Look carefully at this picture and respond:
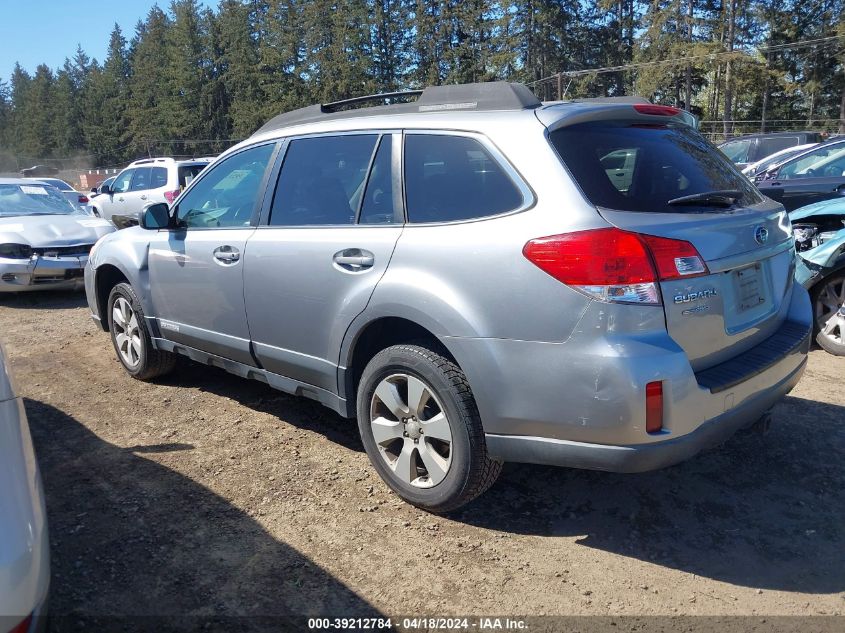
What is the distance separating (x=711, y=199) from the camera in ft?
9.72

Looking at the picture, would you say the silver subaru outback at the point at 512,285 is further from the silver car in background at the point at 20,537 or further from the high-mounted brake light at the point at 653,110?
the silver car in background at the point at 20,537

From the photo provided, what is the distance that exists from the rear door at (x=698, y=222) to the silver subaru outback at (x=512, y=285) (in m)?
0.01

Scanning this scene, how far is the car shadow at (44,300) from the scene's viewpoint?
Answer: 8.56 meters

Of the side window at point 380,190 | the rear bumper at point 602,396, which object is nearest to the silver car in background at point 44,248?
the side window at point 380,190

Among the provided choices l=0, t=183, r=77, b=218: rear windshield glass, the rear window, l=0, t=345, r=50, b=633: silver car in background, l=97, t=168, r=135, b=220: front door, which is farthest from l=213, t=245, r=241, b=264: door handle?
the rear window

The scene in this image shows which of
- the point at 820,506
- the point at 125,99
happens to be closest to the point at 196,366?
the point at 820,506

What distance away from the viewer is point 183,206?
4.71 metres

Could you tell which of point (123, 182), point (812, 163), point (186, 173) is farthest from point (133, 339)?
point (123, 182)

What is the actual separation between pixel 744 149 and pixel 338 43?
165 feet

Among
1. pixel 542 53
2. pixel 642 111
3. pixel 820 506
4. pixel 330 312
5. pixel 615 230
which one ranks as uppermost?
pixel 542 53

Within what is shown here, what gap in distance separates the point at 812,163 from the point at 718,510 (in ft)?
24.2

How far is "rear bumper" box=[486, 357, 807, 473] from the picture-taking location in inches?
103

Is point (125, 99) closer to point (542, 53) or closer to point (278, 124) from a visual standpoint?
point (542, 53)

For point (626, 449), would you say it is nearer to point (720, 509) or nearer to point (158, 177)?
point (720, 509)
